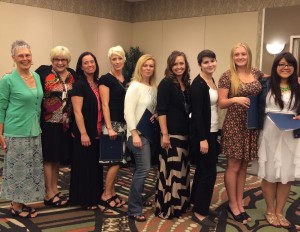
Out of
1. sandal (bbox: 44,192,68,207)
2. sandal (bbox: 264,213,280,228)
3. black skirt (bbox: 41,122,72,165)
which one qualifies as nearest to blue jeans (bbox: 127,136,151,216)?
black skirt (bbox: 41,122,72,165)

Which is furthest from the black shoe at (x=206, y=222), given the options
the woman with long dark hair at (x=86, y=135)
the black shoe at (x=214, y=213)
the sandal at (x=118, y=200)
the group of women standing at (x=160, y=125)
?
the woman with long dark hair at (x=86, y=135)

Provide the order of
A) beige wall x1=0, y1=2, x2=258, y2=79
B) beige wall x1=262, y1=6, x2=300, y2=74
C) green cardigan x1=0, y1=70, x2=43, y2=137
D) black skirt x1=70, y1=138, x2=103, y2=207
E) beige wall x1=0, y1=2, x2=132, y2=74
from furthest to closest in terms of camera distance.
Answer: beige wall x1=0, y1=2, x2=258, y2=79, beige wall x1=0, y1=2, x2=132, y2=74, beige wall x1=262, y1=6, x2=300, y2=74, black skirt x1=70, y1=138, x2=103, y2=207, green cardigan x1=0, y1=70, x2=43, y2=137

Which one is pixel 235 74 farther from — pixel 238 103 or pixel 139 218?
pixel 139 218

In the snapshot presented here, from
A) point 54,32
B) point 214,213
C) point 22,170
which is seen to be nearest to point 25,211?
point 22,170

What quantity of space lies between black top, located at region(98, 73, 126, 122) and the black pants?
2.51 ft

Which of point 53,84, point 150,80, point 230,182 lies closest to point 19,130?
point 53,84

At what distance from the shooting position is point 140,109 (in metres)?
2.72

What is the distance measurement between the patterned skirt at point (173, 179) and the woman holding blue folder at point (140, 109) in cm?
15

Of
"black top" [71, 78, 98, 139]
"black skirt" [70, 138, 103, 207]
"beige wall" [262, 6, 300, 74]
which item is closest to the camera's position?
"black top" [71, 78, 98, 139]

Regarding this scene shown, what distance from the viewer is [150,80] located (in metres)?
2.83

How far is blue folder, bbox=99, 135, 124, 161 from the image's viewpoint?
2.91 meters

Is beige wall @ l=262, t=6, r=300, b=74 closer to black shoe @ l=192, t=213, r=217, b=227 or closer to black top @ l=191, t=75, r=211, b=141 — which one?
black top @ l=191, t=75, r=211, b=141

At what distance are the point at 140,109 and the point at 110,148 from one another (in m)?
0.47

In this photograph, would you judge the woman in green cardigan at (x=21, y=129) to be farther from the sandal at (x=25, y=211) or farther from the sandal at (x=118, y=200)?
the sandal at (x=118, y=200)
